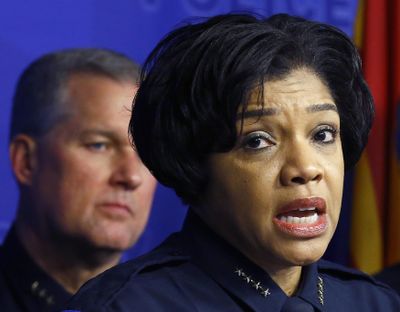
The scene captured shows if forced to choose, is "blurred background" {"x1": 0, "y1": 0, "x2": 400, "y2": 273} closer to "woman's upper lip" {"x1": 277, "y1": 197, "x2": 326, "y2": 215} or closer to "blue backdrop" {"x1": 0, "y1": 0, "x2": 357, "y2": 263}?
"blue backdrop" {"x1": 0, "y1": 0, "x2": 357, "y2": 263}

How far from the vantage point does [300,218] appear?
1.70 m

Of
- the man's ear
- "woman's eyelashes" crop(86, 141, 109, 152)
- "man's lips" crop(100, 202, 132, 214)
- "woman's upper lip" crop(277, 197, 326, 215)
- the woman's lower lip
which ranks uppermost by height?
"woman's upper lip" crop(277, 197, 326, 215)

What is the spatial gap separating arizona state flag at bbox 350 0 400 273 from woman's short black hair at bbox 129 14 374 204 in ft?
5.34

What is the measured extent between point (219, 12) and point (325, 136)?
1.43 m

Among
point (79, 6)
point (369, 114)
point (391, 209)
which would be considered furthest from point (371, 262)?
point (369, 114)

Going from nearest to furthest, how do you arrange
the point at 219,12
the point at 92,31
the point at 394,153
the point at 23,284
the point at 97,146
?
the point at 23,284, the point at 97,146, the point at 92,31, the point at 219,12, the point at 394,153

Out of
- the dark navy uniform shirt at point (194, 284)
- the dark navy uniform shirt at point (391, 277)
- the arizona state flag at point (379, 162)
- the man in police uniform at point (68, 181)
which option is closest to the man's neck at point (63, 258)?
the man in police uniform at point (68, 181)

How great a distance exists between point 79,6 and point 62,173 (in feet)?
1.46

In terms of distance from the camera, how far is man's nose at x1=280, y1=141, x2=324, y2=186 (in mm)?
1674

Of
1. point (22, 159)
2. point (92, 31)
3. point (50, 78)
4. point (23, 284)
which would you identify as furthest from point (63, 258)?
point (92, 31)

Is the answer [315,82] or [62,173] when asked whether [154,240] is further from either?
[315,82]

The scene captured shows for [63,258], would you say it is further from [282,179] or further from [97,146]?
[282,179]

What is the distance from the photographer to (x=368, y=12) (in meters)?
3.48

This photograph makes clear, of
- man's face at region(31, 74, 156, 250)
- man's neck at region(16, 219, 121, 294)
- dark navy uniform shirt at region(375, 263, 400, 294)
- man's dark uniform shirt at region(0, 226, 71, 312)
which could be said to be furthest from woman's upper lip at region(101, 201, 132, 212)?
dark navy uniform shirt at region(375, 263, 400, 294)
